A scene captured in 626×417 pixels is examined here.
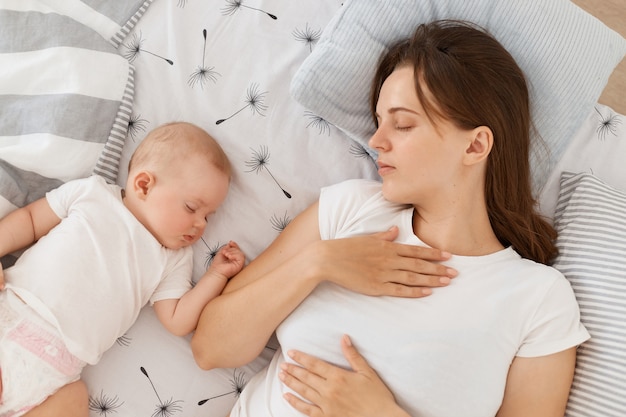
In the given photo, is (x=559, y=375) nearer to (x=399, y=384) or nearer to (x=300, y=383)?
(x=399, y=384)

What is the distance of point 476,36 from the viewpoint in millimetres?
1476

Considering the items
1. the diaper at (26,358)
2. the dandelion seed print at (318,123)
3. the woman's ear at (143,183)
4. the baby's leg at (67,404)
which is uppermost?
the dandelion seed print at (318,123)

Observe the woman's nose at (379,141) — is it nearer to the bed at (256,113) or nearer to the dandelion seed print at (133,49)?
the bed at (256,113)

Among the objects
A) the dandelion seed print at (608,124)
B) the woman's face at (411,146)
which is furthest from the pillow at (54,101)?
the dandelion seed print at (608,124)

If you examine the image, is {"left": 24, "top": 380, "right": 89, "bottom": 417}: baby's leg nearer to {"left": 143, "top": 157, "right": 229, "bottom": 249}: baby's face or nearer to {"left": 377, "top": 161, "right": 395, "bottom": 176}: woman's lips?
{"left": 143, "top": 157, "right": 229, "bottom": 249}: baby's face

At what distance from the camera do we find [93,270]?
1472 millimetres

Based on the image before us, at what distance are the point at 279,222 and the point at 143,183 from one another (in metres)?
0.40

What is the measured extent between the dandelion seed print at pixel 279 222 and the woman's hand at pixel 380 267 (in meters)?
0.30

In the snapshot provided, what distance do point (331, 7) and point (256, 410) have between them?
118cm

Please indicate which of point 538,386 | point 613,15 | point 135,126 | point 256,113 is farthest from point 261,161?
point 613,15

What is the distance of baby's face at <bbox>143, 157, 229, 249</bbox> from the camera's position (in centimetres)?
154

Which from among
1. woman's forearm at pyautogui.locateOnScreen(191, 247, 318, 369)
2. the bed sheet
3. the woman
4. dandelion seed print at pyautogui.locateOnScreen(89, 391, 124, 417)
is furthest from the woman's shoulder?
dandelion seed print at pyautogui.locateOnScreen(89, 391, 124, 417)

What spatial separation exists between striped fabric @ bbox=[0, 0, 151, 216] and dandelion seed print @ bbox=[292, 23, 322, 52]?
0.50 m

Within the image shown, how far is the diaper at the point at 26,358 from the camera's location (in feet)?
4.50
